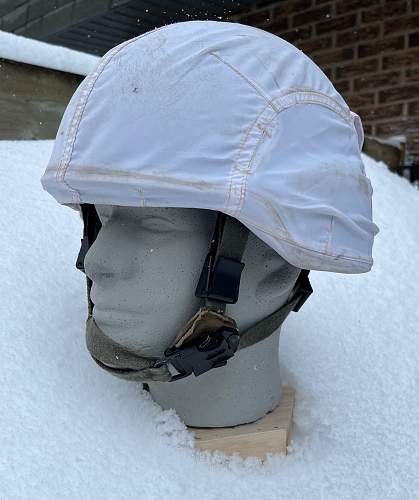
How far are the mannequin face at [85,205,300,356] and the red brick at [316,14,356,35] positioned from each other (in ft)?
9.59

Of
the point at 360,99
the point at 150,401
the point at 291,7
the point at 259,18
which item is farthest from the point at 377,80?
the point at 150,401

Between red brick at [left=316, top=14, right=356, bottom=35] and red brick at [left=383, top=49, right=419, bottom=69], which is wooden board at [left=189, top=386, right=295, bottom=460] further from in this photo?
red brick at [left=316, top=14, right=356, bottom=35]

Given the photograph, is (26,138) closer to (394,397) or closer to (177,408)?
(177,408)

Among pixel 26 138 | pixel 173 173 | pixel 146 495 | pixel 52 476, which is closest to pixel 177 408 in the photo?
pixel 146 495

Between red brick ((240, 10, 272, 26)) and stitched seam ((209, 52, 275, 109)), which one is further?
red brick ((240, 10, 272, 26))

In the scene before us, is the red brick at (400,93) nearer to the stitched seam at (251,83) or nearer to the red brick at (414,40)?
the red brick at (414,40)

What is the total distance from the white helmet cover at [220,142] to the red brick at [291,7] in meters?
2.95

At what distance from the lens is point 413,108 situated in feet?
10.9

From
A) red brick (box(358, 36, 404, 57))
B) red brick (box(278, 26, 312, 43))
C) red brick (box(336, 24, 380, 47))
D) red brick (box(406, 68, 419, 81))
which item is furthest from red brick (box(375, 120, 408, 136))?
red brick (box(278, 26, 312, 43))

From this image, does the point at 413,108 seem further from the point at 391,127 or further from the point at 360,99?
the point at 360,99

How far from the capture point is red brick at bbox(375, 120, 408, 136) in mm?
3425

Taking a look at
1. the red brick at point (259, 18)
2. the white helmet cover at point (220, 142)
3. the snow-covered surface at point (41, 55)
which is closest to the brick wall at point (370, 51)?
the red brick at point (259, 18)

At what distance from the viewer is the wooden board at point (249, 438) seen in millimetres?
1247

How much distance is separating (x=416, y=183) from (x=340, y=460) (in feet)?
7.62
